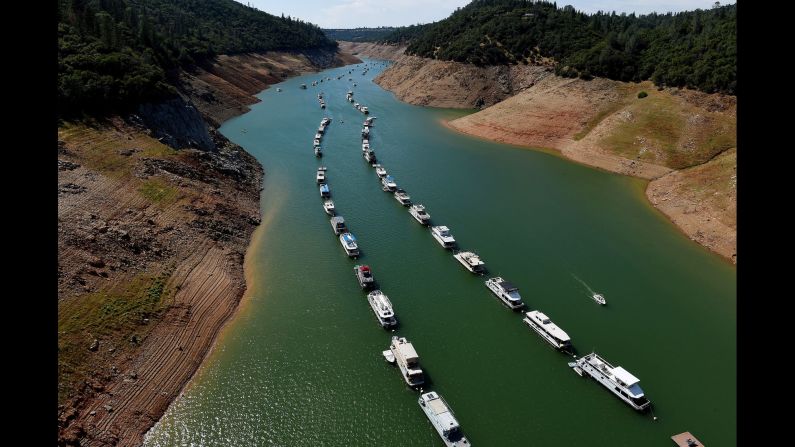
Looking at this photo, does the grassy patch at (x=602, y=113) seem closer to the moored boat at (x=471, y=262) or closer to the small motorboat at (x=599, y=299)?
the moored boat at (x=471, y=262)

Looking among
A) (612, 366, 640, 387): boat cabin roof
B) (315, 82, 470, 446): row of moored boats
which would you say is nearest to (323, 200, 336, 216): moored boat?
(315, 82, 470, 446): row of moored boats

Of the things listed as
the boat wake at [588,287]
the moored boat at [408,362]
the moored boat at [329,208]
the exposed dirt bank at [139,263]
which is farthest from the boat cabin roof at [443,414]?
the moored boat at [329,208]

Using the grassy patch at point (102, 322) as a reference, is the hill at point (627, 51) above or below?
above

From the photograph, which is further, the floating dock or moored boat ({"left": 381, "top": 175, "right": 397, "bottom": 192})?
moored boat ({"left": 381, "top": 175, "right": 397, "bottom": 192})

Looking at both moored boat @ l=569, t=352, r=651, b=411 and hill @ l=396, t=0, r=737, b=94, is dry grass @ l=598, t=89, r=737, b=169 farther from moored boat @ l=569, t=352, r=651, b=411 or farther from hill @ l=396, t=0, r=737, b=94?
moored boat @ l=569, t=352, r=651, b=411
